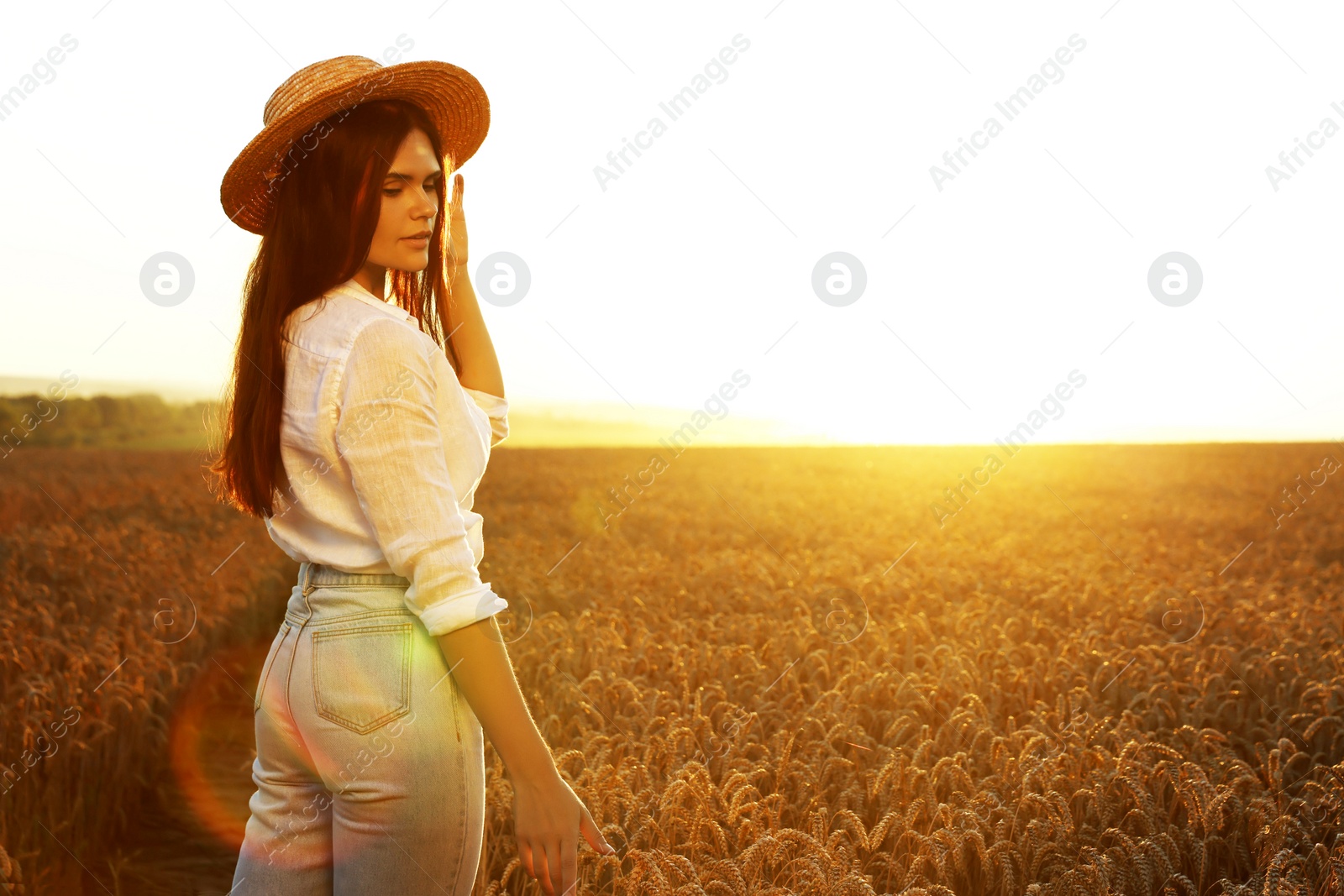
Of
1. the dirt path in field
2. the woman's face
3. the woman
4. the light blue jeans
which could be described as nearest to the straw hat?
the woman

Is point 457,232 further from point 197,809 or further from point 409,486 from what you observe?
point 197,809

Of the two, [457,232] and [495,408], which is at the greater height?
[457,232]

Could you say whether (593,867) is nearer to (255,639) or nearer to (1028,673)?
(1028,673)

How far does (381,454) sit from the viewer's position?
5.17ft

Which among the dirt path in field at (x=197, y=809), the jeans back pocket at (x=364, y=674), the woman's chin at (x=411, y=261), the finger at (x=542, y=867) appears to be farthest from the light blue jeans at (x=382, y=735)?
the dirt path in field at (x=197, y=809)

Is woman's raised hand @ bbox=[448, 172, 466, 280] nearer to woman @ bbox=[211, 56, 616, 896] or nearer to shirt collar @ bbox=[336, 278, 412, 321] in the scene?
woman @ bbox=[211, 56, 616, 896]

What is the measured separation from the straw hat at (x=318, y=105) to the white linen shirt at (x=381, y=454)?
0.35 m

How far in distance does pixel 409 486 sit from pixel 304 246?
0.53 m

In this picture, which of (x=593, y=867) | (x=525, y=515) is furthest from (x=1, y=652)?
(x=525, y=515)

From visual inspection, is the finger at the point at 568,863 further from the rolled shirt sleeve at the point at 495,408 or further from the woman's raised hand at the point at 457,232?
the woman's raised hand at the point at 457,232

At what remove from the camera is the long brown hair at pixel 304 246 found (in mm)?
1777

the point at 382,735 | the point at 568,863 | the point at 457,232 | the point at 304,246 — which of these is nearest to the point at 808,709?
the point at 457,232

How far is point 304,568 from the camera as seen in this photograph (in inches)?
73.0

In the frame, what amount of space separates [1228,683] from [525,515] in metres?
13.3
